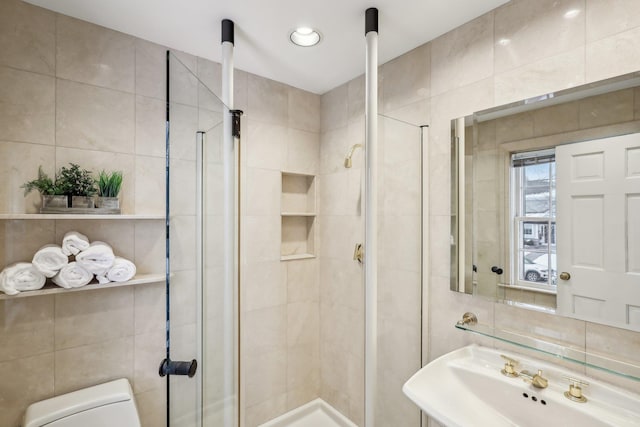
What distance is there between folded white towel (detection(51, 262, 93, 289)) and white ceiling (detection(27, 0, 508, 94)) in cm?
111

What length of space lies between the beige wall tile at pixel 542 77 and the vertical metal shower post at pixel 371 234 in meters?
0.54

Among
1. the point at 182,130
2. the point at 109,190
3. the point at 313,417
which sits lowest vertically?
the point at 313,417

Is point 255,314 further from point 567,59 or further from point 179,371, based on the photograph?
point 567,59

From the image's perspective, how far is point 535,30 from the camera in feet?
3.85

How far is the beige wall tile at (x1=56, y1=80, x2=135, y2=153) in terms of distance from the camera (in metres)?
1.36

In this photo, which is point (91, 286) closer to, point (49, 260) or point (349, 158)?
point (49, 260)

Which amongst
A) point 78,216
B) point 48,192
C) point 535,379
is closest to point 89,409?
point 78,216

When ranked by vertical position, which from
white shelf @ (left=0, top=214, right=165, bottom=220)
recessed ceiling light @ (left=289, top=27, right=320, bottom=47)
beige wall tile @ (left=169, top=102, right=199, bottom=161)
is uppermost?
recessed ceiling light @ (left=289, top=27, right=320, bottom=47)

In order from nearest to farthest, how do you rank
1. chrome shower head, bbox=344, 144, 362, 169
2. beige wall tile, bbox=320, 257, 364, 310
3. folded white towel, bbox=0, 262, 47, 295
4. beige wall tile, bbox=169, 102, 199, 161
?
beige wall tile, bbox=169, 102, 199, 161, folded white towel, bbox=0, 262, 47, 295, chrome shower head, bbox=344, 144, 362, 169, beige wall tile, bbox=320, 257, 364, 310

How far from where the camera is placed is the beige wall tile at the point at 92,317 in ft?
4.42

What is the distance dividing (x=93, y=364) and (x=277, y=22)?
70.2 inches

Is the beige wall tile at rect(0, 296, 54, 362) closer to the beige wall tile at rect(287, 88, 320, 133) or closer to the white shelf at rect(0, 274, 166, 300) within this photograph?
the white shelf at rect(0, 274, 166, 300)

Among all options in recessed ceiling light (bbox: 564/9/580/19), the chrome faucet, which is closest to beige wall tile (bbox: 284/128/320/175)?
recessed ceiling light (bbox: 564/9/580/19)

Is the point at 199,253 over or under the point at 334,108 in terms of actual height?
under
